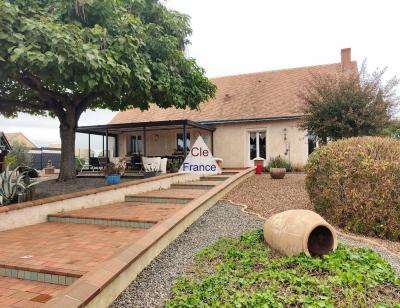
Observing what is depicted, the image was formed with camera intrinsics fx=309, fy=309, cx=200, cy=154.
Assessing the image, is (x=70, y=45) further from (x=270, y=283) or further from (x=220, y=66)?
(x=220, y=66)

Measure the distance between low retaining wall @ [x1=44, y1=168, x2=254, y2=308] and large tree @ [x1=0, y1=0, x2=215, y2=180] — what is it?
3.30 m

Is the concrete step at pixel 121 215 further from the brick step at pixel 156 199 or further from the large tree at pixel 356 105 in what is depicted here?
the large tree at pixel 356 105

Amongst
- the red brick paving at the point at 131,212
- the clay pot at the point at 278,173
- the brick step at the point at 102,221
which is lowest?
the brick step at the point at 102,221

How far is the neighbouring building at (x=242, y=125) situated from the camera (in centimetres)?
1695

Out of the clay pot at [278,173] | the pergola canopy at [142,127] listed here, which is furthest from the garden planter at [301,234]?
the pergola canopy at [142,127]

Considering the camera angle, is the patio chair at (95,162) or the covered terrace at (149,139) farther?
the covered terrace at (149,139)

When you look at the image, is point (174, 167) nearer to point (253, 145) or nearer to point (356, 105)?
point (253, 145)

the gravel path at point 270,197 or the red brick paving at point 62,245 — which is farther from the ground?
the gravel path at point 270,197

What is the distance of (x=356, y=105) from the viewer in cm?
981

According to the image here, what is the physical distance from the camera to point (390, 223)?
522cm

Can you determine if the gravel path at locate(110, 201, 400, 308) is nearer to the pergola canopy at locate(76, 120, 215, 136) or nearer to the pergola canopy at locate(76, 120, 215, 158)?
the pergola canopy at locate(76, 120, 215, 158)

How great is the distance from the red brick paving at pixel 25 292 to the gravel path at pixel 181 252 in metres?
0.77

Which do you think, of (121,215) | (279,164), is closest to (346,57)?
(279,164)

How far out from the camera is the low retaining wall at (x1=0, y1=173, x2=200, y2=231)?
19.1 ft
